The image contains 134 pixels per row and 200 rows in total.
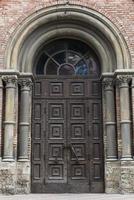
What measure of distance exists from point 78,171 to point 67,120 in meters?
1.53

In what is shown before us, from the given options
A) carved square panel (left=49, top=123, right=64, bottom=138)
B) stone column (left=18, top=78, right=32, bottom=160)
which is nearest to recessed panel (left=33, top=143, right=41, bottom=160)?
stone column (left=18, top=78, right=32, bottom=160)

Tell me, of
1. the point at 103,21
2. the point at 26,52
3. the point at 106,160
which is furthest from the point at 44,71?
the point at 106,160

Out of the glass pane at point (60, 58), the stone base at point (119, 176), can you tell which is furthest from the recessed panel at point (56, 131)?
the glass pane at point (60, 58)

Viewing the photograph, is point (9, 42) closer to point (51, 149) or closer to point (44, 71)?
point (44, 71)

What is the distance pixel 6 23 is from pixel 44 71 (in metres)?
1.85

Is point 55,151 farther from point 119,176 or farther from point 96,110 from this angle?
point 119,176

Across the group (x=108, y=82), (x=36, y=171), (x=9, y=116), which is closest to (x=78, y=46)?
(x=108, y=82)

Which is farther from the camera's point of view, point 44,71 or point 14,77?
point 44,71

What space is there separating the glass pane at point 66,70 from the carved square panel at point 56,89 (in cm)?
40

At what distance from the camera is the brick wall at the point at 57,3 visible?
37.3 ft

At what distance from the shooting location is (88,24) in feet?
38.1

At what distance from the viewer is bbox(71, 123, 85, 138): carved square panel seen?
11.5 metres

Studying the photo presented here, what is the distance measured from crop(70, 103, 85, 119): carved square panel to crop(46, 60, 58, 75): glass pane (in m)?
1.21

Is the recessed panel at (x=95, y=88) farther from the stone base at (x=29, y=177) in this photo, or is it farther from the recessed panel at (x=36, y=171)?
the recessed panel at (x=36, y=171)
